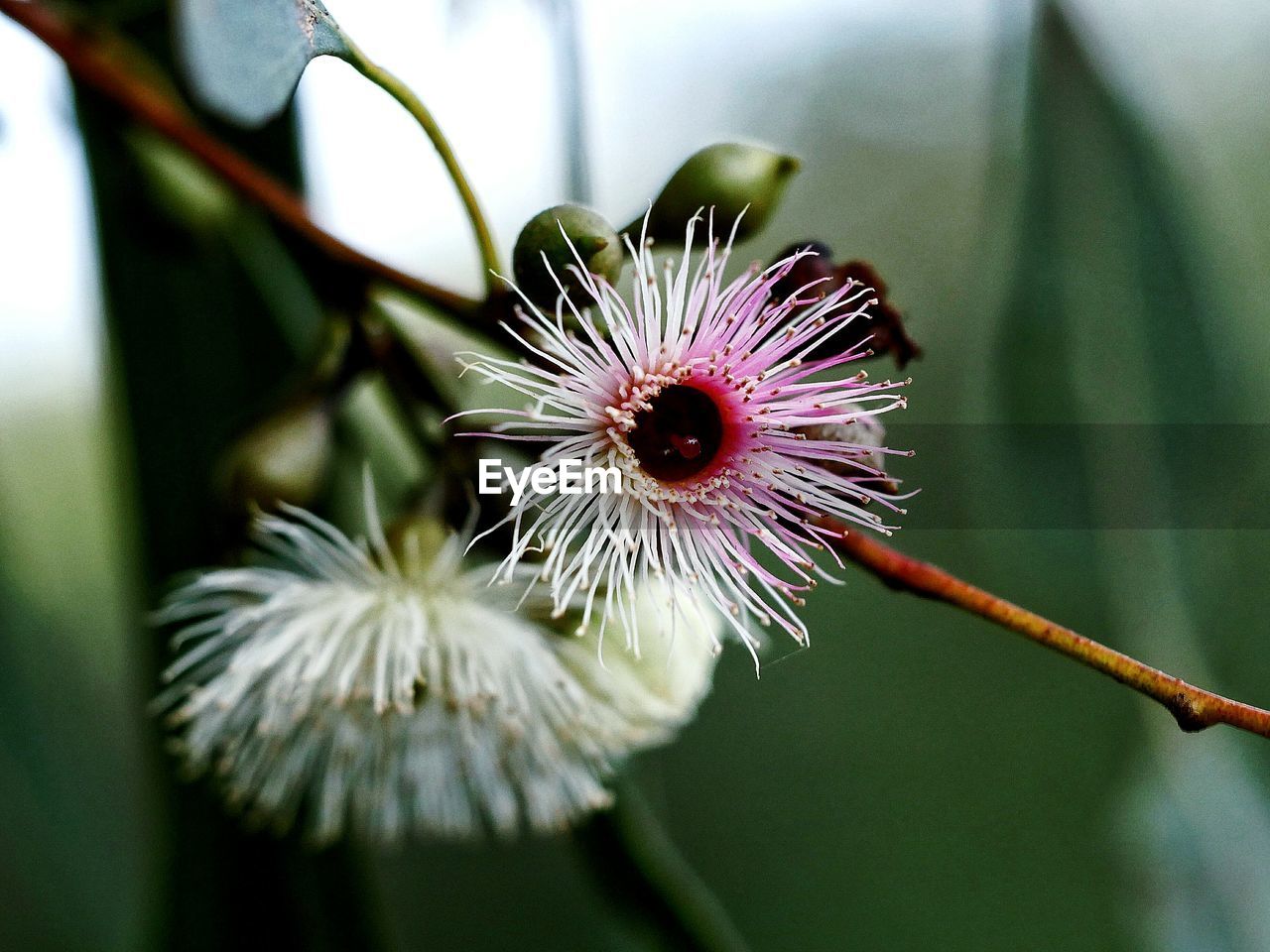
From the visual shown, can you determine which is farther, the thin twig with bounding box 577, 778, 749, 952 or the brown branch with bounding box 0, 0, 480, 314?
the thin twig with bounding box 577, 778, 749, 952

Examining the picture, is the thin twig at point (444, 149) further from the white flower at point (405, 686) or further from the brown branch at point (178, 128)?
the white flower at point (405, 686)

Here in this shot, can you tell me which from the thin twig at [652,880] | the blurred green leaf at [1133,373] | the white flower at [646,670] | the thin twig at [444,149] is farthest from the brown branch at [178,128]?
the blurred green leaf at [1133,373]

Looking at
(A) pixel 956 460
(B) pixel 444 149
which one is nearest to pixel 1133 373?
(A) pixel 956 460

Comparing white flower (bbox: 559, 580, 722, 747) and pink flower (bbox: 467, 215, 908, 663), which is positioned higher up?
pink flower (bbox: 467, 215, 908, 663)

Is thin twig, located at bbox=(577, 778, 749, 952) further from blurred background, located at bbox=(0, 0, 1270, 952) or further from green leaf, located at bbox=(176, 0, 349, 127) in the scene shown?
green leaf, located at bbox=(176, 0, 349, 127)

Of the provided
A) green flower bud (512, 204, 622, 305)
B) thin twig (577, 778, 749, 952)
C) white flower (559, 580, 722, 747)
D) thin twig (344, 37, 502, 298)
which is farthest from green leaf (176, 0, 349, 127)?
thin twig (577, 778, 749, 952)

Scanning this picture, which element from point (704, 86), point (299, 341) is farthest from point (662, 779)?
point (704, 86)
